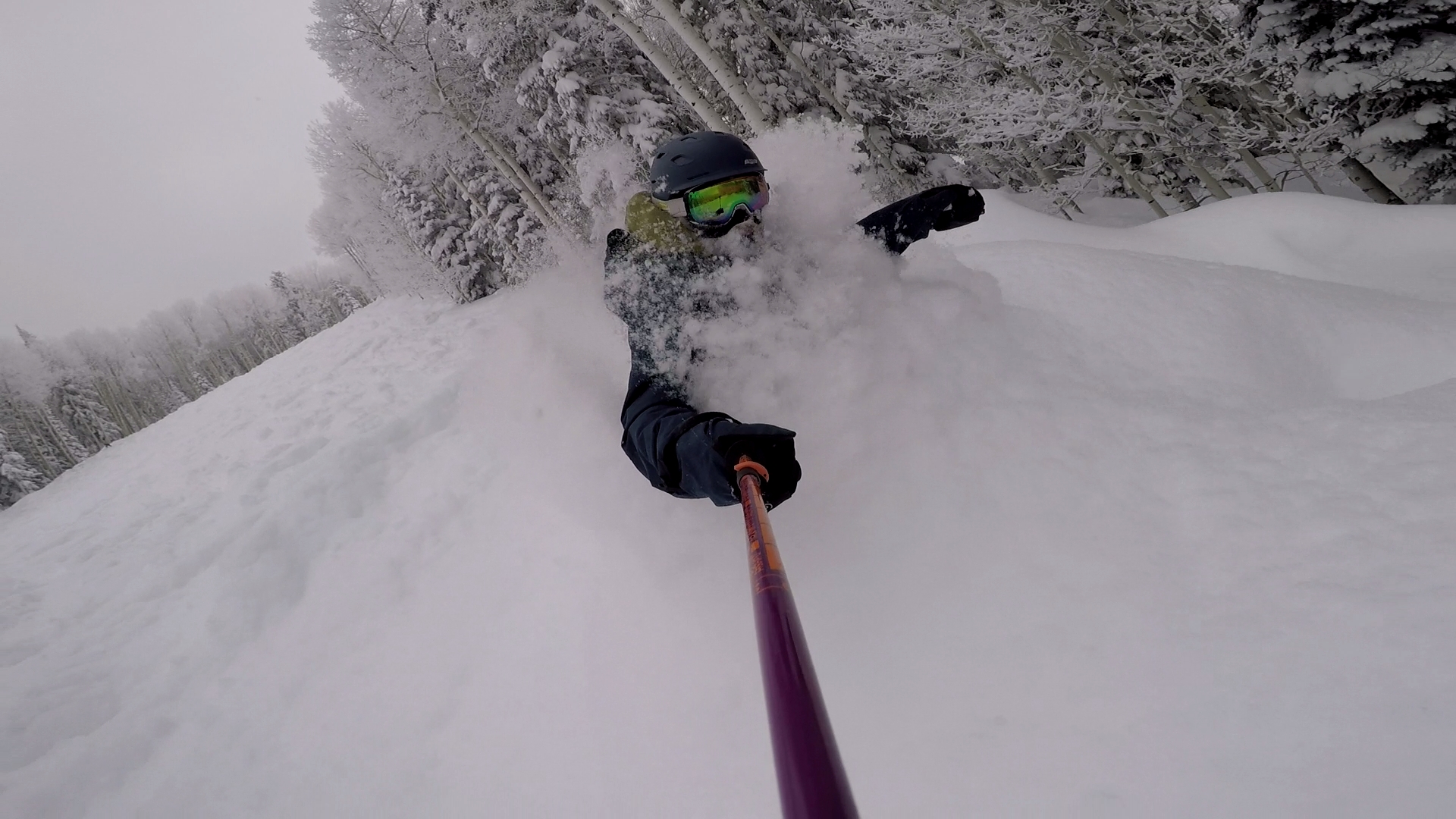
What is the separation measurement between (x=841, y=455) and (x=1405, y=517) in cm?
181

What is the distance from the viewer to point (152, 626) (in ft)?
14.4

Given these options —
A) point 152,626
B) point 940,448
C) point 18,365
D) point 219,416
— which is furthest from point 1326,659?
point 18,365

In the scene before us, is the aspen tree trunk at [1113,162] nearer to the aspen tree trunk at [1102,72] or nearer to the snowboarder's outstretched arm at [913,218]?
the aspen tree trunk at [1102,72]

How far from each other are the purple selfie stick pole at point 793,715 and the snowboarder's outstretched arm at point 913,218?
2.36 metres

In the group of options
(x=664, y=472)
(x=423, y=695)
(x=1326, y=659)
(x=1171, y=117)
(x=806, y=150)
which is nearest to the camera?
(x=1326, y=659)

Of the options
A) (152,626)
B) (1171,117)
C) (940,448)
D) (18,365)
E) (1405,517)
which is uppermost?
(18,365)

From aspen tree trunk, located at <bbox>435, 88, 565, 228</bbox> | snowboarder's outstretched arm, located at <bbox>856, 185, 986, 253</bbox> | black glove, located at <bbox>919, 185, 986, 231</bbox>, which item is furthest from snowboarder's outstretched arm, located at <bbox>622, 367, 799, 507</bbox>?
aspen tree trunk, located at <bbox>435, 88, 565, 228</bbox>

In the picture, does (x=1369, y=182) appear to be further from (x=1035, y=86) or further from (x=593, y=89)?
(x=593, y=89)

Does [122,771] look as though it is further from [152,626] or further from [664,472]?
[664,472]

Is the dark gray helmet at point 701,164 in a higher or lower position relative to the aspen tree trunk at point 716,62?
lower

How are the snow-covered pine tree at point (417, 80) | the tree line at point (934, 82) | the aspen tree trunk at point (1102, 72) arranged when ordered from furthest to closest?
the snow-covered pine tree at point (417, 80)
the aspen tree trunk at point (1102, 72)
the tree line at point (934, 82)

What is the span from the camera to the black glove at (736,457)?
179 cm

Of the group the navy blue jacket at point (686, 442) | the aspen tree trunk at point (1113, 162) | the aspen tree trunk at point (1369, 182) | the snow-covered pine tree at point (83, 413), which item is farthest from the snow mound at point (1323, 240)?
the snow-covered pine tree at point (83, 413)

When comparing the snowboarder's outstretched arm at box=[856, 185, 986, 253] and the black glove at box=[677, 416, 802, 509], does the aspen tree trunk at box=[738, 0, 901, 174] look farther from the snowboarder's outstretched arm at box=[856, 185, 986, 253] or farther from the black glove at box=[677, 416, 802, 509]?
the black glove at box=[677, 416, 802, 509]
